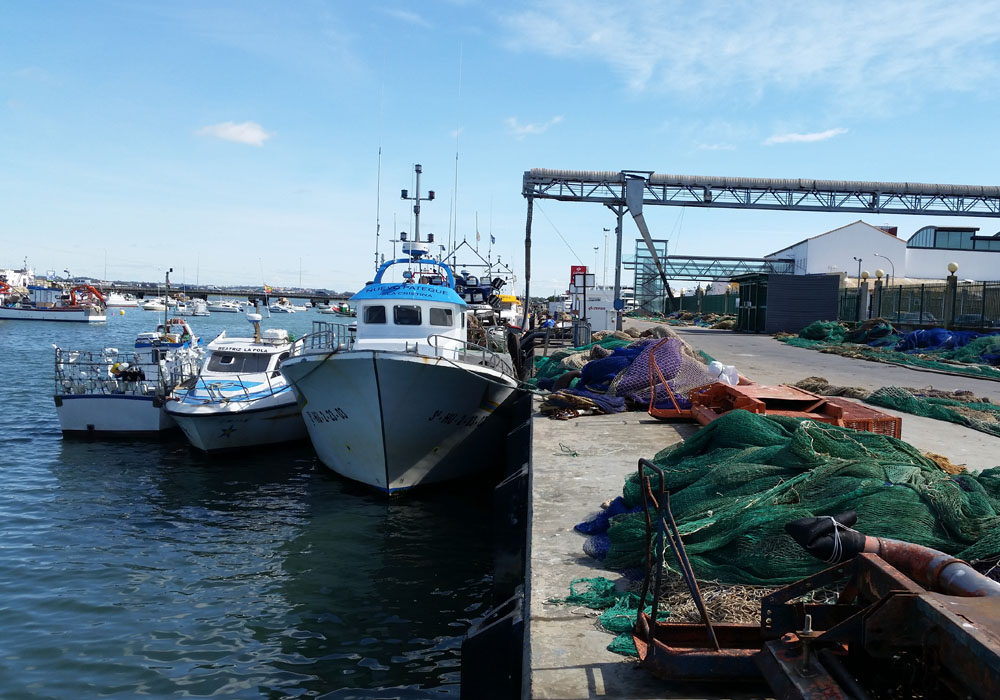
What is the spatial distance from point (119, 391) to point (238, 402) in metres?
3.93

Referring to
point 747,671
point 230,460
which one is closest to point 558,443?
point 747,671

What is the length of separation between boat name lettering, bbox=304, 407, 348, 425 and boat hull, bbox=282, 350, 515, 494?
2cm

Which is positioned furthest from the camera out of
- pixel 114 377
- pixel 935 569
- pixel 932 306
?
pixel 932 306

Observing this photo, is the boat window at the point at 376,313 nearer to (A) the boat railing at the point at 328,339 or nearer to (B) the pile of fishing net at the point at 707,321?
(A) the boat railing at the point at 328,339

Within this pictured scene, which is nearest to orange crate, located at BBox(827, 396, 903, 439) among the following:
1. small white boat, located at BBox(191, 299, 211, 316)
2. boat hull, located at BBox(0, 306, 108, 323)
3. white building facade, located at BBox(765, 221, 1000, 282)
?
white building facade, located at BBox(765, 221, 1000, 282)

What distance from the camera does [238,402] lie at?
50.9 feet

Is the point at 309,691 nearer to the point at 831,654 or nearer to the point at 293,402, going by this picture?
the point at 831,654

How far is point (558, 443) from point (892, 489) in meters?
4.83

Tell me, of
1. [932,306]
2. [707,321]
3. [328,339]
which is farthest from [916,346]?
[707,321]

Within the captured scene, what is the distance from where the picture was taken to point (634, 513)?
5.18 metres

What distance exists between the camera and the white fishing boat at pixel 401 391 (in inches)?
455

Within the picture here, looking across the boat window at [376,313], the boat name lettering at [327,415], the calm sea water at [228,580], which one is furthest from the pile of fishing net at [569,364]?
the boat name lettering at [327,415]

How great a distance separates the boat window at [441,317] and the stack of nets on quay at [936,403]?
6400 mm

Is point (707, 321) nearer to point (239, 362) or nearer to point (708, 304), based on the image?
point (708, 304)
